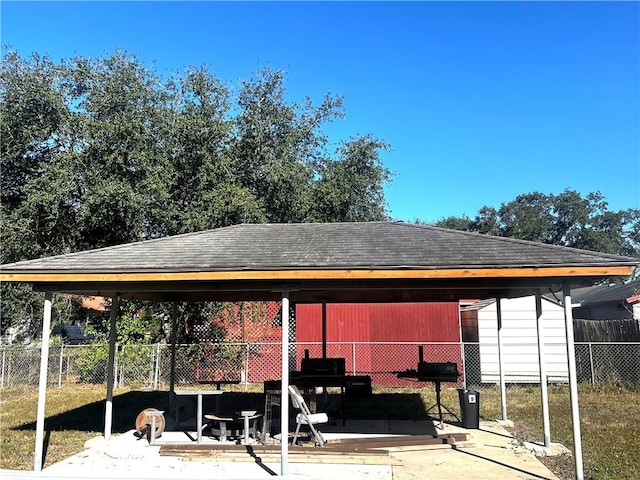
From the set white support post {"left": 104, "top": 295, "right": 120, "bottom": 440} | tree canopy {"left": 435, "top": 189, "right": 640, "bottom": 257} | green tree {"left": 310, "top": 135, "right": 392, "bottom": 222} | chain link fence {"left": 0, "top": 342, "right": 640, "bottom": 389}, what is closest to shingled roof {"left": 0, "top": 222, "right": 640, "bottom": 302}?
white support post {"left": 104, "top": 295, "right": 120, "bottom": 440}

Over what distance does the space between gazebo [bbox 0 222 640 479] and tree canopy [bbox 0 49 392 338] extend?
30.2 ft

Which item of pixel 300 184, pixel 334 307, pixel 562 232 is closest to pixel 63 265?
pixel 334 307

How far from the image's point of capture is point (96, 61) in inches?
748

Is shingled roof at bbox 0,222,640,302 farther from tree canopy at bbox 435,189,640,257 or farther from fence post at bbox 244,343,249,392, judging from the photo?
tree canopy at bbox 435,189,640,257

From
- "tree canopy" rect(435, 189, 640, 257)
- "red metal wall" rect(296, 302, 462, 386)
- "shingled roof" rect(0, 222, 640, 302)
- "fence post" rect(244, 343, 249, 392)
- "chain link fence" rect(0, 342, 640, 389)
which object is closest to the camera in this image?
"shingled roof" rect(0, 222, 640, 302)

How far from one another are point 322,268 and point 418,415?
5667 millimetres

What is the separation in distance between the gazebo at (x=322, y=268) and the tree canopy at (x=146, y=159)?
9.20 metres

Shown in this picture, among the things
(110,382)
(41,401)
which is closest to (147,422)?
(110,382)

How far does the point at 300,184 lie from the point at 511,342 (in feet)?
28.6

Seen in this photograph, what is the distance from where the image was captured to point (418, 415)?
10.5 metres

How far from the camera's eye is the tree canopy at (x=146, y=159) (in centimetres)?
1639

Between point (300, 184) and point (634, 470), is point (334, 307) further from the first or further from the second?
point (634, 470)

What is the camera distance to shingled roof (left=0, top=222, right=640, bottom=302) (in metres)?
6.07

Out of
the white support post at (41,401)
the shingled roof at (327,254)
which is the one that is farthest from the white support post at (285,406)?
the white support post at (41,401)
